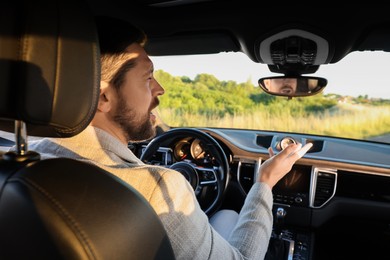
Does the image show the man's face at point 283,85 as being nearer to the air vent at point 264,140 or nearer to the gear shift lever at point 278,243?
the air vent at point 264,140

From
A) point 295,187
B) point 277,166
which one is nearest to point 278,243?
point 295,187

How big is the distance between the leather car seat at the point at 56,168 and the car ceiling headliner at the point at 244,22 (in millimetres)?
1536

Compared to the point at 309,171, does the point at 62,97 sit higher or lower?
higher

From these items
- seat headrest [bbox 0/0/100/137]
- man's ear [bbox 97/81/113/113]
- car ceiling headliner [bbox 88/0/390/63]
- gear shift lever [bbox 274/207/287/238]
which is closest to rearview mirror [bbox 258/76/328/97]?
car ceiling headliner [bbox 88/0/390/63]

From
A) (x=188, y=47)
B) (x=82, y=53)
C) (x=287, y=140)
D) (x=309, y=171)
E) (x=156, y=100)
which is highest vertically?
(x=188, y=47)

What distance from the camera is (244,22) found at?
2.53 metres

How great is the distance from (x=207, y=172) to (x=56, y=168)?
82.7 inches

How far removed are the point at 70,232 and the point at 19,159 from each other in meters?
0.31

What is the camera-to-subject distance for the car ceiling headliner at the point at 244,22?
231 cm

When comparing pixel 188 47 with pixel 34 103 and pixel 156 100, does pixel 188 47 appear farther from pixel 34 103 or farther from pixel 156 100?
pixel 34 103

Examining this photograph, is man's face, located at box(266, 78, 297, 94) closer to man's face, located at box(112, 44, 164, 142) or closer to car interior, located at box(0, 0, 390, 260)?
car interior, located at box(0, 0, 390, 260)

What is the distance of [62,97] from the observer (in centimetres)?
106

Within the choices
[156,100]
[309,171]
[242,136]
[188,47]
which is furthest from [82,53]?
[242,136]

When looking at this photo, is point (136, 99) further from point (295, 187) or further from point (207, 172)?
point (295, 187)
